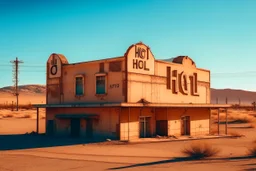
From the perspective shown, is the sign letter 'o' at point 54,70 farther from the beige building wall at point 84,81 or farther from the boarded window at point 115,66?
the boarded window at point 115,66

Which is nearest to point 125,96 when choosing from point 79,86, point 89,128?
point 89,128

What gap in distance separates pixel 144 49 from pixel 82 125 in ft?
25.1

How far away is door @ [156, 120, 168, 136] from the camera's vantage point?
1076 inches

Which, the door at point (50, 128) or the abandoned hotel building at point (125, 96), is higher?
the abandoned hotel building at point (125, 96)

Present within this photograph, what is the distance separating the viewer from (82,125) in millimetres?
26078

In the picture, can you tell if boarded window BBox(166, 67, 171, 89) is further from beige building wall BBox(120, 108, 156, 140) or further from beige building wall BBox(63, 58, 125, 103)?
beige building wall BBox(63, 58, 125, 103)

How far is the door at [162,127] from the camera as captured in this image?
27334 mm

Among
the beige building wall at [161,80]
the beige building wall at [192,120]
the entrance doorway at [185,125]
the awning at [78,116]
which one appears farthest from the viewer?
the entrance doorway at [185,125]

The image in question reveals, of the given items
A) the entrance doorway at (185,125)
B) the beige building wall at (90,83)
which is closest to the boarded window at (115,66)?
the beige building wall at (90,83)

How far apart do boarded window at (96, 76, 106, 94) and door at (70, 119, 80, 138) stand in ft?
10.5

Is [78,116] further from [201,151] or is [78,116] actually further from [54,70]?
[201,151]

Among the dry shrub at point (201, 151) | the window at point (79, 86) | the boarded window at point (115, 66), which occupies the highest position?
the boarded window at point (115, 66)

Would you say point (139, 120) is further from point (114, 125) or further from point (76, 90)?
point (76, 90)

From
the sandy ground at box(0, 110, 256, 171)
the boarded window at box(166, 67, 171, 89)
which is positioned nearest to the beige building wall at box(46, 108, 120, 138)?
the sandy ground at box(0, 110, 256, 171)
